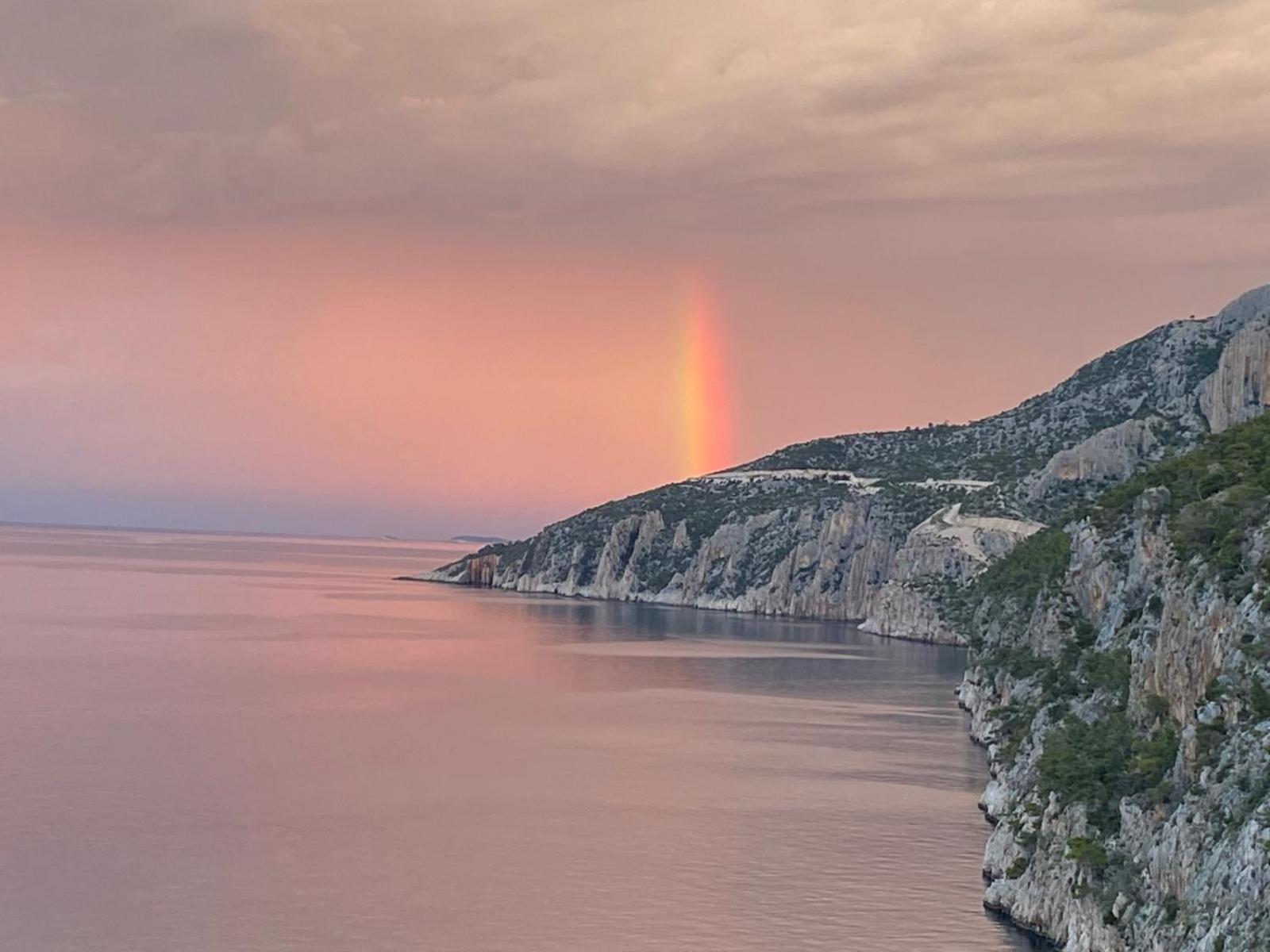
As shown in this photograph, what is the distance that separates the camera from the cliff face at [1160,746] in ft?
150

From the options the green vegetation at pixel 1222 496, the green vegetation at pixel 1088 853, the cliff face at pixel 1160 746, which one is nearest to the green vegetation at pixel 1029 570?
the cliff face at pixel 1160 746

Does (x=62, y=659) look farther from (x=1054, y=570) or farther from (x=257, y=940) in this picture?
(x=257, y=940)

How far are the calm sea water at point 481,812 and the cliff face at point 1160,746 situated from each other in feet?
14.0

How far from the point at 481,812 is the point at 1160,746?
36.8 m

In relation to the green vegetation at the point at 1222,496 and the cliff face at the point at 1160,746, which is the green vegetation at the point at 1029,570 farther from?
the green vegetation at the point at 1222,496

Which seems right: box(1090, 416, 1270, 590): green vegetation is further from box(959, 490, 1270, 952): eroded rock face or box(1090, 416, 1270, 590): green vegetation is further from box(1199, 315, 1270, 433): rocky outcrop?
box(1199, 315, 1270, 433): rocky outcrop

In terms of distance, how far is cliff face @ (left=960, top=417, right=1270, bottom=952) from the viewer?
45688 millimetres

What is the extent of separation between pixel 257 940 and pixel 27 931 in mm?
7847

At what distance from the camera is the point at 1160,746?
55.2m

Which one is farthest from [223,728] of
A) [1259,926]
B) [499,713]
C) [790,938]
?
[1259,926]

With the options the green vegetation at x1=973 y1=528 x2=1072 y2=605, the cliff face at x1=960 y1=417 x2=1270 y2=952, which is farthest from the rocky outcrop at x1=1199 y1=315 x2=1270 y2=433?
the cliff face at x1=960 y1=417 x2=1270 y2=952

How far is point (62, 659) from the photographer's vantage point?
15425cm

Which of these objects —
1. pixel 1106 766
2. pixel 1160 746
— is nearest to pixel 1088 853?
pixel 1160 746

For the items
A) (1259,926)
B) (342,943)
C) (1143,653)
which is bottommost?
(342,943)
